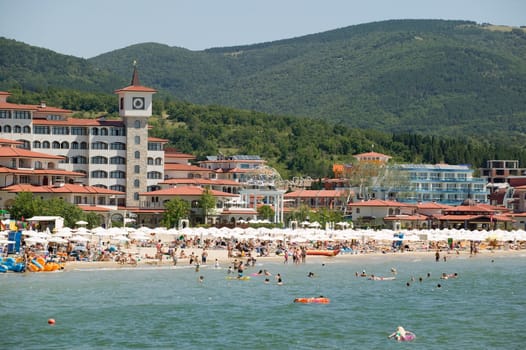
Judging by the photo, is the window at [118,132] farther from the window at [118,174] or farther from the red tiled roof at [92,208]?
the red tiled roof at [92,208]

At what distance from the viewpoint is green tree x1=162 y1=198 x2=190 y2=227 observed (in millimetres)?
100562

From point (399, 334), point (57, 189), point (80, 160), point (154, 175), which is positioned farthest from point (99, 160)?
point (399, 334)

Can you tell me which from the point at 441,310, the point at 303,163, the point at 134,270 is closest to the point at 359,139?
the point at 303,163

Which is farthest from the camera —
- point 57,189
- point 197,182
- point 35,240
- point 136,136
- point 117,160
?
point 197,182

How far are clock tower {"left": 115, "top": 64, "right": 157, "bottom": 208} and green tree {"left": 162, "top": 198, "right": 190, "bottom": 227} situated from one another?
870 centimetres

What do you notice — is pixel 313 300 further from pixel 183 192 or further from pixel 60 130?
pixel 60 130

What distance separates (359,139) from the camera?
586ft

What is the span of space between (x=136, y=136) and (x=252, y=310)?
61332mm

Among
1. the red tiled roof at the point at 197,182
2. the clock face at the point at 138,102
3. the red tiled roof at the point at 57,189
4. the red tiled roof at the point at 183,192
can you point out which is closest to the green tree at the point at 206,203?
the red tiled roof at the point at 183,192

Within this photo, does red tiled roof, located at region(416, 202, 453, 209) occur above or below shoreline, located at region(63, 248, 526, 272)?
above

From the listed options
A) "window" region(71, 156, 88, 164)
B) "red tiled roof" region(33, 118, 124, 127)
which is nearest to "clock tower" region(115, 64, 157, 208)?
"red tiled roof" region(33, 118, 124, 127)

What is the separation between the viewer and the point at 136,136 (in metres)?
110

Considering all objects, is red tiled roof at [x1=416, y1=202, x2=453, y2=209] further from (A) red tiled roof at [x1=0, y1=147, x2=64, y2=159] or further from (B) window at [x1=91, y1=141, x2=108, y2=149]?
(A) red tiled roof at [x1=0, y1=147, x2=64, y2=159]

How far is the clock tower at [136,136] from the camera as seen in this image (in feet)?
360
